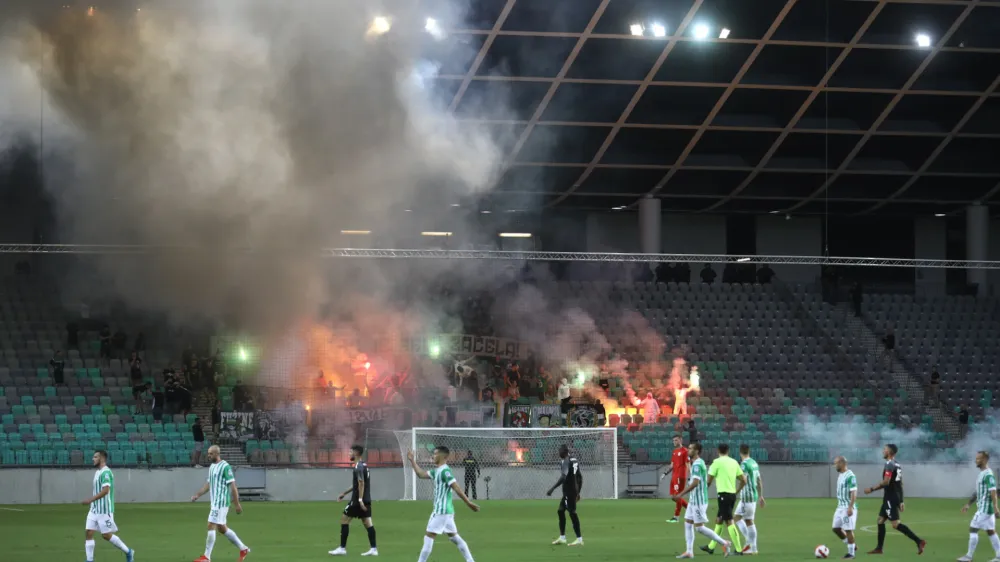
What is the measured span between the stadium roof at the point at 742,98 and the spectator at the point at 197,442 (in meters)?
10.9

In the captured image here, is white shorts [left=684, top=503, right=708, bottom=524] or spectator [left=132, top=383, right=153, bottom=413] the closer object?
white shorts [left=684, top=503, right=708, bottom=524]

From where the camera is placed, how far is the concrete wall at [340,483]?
30.9m

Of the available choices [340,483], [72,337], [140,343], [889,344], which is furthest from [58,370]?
[889,344]

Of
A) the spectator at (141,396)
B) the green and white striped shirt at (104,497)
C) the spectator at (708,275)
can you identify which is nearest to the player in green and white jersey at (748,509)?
the green and white striped shirt at (104,497)

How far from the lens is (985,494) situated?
18.5 metres

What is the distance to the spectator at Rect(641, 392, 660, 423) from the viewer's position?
1489 inches

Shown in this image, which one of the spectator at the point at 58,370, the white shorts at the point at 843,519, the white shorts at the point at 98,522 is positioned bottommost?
the white shorts at the point at 843,519

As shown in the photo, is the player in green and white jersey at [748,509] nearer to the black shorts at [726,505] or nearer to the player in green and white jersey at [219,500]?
the black shorts at [726,505]

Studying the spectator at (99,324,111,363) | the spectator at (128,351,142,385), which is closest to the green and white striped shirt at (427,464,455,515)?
the spectator at (128,351,142,385)

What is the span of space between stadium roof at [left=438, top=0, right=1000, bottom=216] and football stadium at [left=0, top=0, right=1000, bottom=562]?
0.11 metres

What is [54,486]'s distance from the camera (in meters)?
31.0

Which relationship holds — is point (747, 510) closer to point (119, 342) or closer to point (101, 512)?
point (101, 512)

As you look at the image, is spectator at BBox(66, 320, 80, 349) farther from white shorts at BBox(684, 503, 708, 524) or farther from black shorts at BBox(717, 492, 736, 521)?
white shorts at BBox(684, 503, 708, 524)

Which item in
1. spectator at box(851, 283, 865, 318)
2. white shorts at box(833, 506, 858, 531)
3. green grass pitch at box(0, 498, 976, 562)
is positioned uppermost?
spectator at box(851, 283, 865, 318)
